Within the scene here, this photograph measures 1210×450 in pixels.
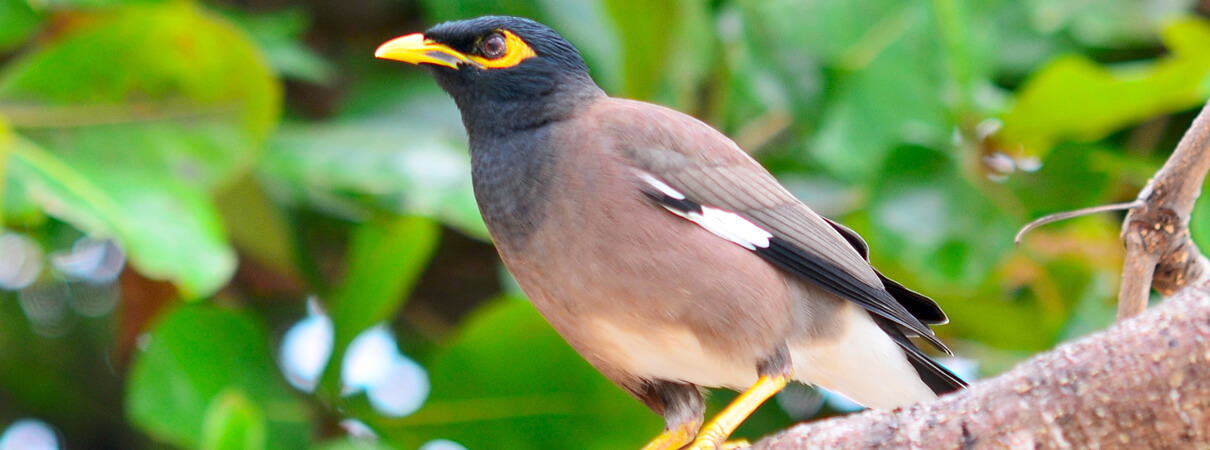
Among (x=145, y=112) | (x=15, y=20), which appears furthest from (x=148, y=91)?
(x=15, y=20)

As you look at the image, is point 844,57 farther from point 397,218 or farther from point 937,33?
point 397,218

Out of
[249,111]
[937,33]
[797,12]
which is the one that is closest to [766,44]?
[797,12]

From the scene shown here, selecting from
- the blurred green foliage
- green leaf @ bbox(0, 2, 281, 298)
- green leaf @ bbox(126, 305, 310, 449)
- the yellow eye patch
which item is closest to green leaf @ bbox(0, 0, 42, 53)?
the blurred green foliage

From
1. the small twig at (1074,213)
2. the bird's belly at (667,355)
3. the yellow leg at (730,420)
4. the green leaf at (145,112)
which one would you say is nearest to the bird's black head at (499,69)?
the bird's belly at (667,355)

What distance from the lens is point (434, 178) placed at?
148 inches

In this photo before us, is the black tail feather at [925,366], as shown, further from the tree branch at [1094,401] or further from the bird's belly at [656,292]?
the tree branch at [1094,401]

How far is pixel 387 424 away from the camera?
3.76 meters

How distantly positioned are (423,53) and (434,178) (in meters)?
1.13

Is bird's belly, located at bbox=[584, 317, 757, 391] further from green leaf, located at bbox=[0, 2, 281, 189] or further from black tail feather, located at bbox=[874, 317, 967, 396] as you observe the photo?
green leaf, located at bbox=[0, 2, 281, 189]

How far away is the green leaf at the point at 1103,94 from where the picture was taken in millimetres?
3678

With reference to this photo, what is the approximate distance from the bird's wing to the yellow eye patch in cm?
29

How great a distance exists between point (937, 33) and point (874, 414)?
2.67 meters

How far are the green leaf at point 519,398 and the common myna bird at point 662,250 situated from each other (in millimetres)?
1060

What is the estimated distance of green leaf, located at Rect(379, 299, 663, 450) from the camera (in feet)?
12.2
